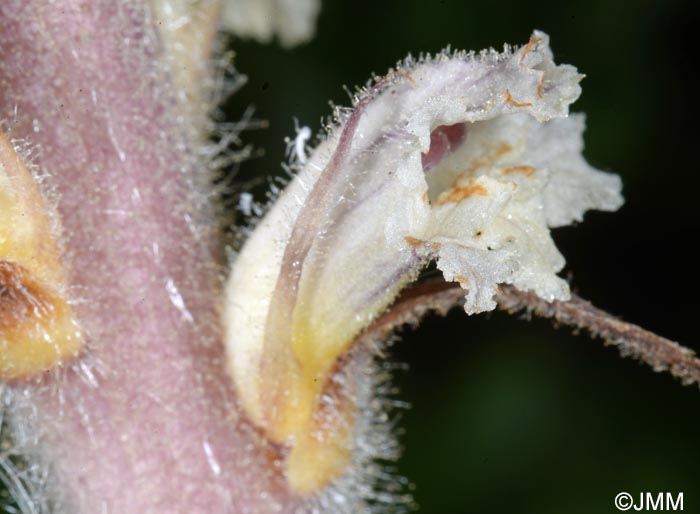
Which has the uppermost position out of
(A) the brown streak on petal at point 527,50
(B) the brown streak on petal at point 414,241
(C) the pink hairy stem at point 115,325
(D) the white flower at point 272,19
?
(D) the white flower at point 272,19

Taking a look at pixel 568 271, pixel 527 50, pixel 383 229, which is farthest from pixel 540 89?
pixel 568 271

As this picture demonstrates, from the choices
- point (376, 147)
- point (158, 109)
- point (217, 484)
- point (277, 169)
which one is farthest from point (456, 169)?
point (277, 169)

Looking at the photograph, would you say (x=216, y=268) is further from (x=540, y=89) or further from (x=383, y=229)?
(x=540, y=89)

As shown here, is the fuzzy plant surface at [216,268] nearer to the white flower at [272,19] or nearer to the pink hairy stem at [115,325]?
the pink hairy stem at [115,325]

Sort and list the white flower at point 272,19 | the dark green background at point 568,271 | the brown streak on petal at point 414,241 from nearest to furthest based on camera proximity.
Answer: the brown streak on petal at point 414,241 → the white flower at point 272,19 → the dark green background at point 568,271

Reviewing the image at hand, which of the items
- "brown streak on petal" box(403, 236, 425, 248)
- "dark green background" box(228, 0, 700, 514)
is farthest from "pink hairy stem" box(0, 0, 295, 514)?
"dark green background" box(228, 0, 700, 514)

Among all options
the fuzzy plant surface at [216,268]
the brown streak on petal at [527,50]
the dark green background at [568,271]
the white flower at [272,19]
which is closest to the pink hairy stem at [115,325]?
the fuzzy plant surface at [216,268]
